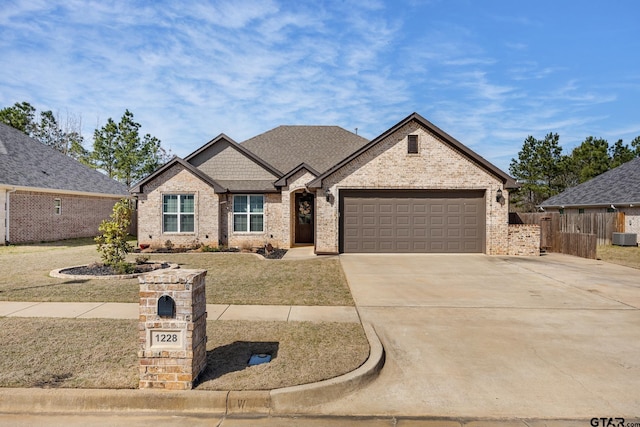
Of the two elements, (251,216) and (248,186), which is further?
(251,216)

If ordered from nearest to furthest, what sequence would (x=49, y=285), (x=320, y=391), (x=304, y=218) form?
(x=320, y=391) < (x=49, y=285) < (x=304, y=218)

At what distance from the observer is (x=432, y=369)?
495 cm

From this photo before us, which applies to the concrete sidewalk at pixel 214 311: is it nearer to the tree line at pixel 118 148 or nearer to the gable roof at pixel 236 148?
the gable roof at pixel 236 148

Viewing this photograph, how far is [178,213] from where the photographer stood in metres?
18.5

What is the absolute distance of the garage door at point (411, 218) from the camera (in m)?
16.6

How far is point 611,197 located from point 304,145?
1973 cm

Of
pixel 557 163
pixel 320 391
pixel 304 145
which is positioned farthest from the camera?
pixel 557 163

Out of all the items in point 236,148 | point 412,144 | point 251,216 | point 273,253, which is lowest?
point 273,253

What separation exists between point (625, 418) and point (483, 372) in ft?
4.67

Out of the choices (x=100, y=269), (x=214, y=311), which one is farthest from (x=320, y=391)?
(x=100, y=269)

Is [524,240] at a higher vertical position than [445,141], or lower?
lower

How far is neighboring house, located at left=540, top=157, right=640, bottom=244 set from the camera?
72.3 feet

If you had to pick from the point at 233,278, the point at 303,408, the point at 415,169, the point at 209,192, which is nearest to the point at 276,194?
the point at 209,192

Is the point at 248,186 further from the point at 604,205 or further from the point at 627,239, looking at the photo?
the point at 604,205
